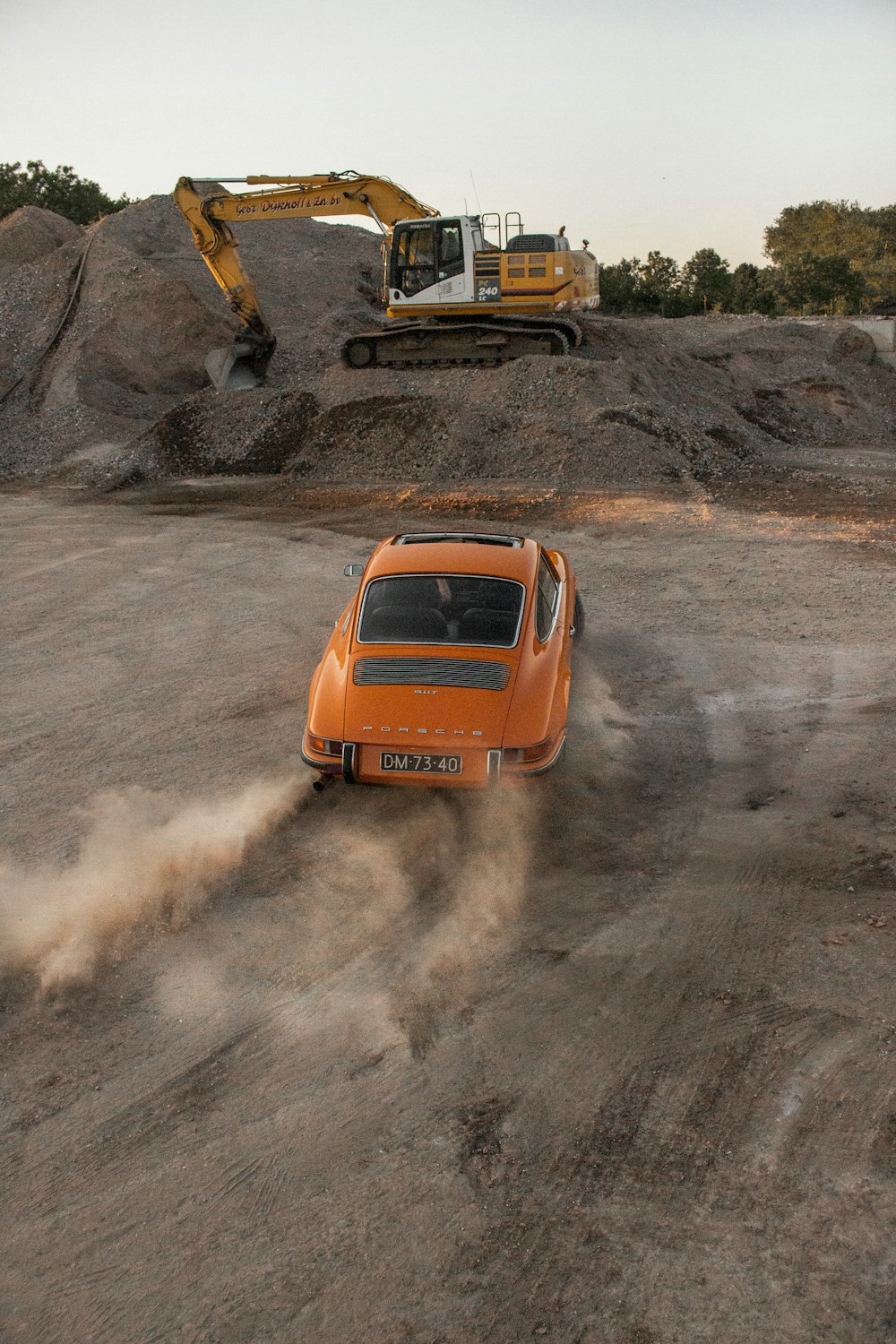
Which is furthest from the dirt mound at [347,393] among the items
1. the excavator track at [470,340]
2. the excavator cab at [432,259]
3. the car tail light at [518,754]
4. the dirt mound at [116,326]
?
the car tail light at [518,754]

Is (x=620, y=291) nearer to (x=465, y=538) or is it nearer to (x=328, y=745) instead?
(x=465, y=538)

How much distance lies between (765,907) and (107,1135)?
12.5 ft

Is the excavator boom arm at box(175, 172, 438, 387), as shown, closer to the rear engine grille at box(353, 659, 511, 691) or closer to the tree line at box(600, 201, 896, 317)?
the rear engine grille at box(353, 659, 511, 691)

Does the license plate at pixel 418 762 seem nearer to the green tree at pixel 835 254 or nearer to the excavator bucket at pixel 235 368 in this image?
the excavator bucket at pixel 235 368

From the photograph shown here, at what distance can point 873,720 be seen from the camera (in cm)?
848

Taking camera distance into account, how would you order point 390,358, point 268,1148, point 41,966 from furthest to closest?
1. point 390,358
2. point 41,966
3. point 268,1148

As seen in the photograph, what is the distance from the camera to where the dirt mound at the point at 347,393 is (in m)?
21.0

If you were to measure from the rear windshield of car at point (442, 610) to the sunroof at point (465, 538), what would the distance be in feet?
2.59

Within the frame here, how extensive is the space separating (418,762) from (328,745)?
2.23 ft

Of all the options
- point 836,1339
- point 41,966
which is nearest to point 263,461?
point 41,966

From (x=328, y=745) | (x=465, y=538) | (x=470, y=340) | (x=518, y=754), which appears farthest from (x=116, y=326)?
(x=518, y=754)

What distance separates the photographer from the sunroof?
8.59m

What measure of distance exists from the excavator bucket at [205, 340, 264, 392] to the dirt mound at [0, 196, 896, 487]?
578 millimetres

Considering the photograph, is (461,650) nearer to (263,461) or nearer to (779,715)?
(779,715)
